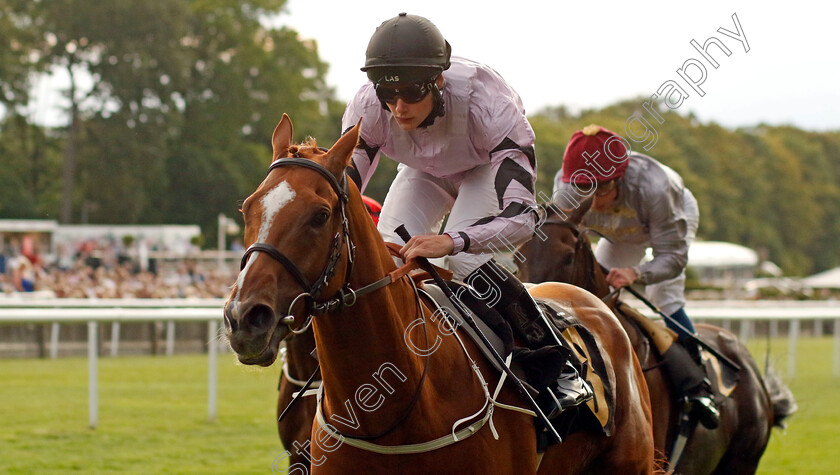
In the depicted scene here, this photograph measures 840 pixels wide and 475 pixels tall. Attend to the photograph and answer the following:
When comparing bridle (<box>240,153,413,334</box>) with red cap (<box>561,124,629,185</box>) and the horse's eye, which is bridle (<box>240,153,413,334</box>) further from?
red cap (<box>561,124,629,185</box>)

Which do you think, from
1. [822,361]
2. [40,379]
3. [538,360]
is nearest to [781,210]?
[822,361]

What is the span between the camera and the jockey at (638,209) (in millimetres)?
5301

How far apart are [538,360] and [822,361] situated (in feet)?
58.4

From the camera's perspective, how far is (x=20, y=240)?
22.4m

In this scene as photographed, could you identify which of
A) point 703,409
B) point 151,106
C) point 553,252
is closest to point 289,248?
point 553,252

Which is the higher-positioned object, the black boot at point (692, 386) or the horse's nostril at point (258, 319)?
the horse's nostril at point (258, 319)

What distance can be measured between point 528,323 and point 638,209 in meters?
A: 2.28

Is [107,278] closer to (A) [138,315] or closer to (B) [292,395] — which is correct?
(A) [138,315]

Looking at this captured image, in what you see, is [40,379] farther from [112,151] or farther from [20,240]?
[112,151]

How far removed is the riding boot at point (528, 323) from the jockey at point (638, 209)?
1.86 m

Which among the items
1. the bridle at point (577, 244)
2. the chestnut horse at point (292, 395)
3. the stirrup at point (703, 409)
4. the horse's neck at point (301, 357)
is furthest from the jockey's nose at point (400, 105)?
the stirrup at point (703, 409)

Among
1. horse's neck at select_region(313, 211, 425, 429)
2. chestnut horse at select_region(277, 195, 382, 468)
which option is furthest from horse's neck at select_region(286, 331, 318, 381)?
horse's neck at select_region(313, 211, 425, 429)

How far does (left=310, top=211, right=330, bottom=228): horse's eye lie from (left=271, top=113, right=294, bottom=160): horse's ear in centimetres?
29

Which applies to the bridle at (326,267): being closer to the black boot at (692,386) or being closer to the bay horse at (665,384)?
the bay horse at (665,384)
